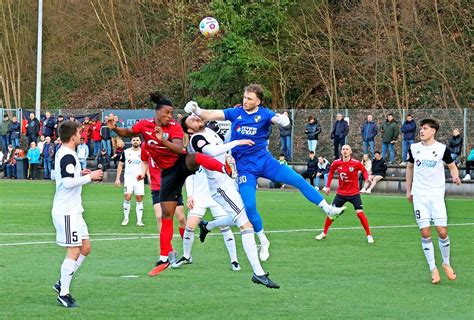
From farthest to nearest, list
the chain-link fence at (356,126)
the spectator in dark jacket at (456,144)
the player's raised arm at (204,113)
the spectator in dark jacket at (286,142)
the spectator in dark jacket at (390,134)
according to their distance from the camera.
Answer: the spectator in dark jacket at (286,142), the spectator in dark jacket at (390,134), the chain-link fence at (356,126), the spectator in dark jacket at (456,144), the player's raised arm at (204,113)

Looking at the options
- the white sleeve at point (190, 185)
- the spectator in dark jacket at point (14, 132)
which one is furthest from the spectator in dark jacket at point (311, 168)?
the white sleeve at point (190, 185)

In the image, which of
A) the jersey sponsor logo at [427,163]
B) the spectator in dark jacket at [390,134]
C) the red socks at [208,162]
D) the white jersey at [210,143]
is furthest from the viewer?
the spectator in dark jacket at [390,134]

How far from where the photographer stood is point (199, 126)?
13.9 metres

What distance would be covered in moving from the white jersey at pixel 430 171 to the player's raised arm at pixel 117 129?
3777 mm

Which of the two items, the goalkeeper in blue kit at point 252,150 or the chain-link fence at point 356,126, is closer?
the goalkeeper in blue kit at point 252,150

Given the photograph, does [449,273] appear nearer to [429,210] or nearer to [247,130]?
[429,210]

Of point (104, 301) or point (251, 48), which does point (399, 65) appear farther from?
point (104, 301)

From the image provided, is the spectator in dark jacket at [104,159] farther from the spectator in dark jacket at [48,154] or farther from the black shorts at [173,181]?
the black shorts at [173,181]

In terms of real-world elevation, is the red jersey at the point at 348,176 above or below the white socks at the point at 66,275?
above

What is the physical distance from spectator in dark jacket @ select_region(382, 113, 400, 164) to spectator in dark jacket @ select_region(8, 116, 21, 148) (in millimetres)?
18878

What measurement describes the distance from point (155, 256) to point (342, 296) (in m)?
4.74

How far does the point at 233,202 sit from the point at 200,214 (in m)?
2.33

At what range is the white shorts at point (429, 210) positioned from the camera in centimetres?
1320

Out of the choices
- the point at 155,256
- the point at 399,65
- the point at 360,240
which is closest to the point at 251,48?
the point at 399,65
